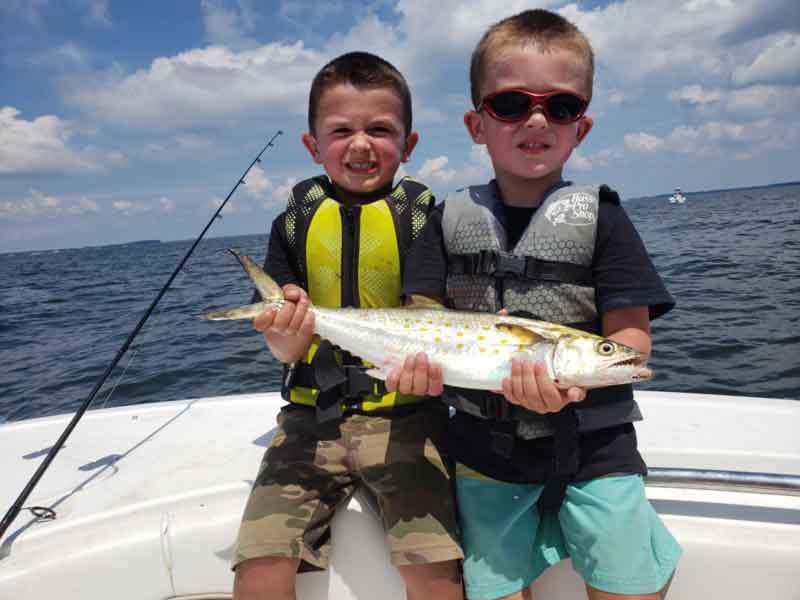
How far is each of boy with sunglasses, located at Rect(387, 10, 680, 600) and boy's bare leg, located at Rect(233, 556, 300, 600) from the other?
814 millimetres

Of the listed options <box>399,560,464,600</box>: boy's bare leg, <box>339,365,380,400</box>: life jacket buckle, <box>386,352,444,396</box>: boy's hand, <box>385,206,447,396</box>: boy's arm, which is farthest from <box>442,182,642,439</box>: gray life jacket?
<box>399,560,464,600</box>: boy's bare leg

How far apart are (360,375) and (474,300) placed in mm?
741

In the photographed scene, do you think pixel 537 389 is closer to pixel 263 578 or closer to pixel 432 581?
pixel 432 581

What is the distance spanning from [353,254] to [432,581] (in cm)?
171

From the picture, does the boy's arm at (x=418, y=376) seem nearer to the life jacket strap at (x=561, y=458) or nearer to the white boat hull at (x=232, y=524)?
the life jacket strap at (x=561, y=458)

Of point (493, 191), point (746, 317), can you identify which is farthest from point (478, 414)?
point (746, 317)

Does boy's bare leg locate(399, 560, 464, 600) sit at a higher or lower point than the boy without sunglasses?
lower

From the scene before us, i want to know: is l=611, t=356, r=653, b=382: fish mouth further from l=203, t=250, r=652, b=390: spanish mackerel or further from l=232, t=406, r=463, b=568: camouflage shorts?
l=232, t=406, r=463, b=568: camouflage shorts

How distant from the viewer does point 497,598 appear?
7.38 ft

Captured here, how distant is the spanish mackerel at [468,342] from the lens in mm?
2086

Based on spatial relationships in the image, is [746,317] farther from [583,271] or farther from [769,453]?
→ [583,271]

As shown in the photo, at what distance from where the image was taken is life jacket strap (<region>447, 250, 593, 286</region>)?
8.04 ft

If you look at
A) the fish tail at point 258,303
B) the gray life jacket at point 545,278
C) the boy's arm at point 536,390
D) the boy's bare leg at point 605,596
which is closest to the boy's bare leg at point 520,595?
the boy's bare leg at point 605,596

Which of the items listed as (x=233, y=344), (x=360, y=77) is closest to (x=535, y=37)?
(x=360, y=77)
